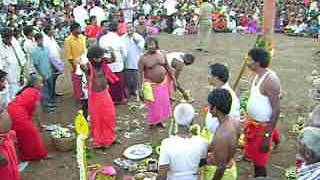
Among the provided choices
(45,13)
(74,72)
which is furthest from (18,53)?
(45,13)

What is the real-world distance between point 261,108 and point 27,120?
10.2 feet

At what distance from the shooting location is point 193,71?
1159 centimetres

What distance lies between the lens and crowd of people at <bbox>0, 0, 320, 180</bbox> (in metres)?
4.00

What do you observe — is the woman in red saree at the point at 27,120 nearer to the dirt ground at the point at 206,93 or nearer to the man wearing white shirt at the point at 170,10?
the dirt ground at the point at 206,93

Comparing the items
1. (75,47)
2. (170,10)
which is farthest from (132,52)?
(170,10)

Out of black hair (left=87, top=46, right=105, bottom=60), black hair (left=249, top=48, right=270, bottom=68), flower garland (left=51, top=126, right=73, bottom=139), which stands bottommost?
flower garland (left=51, top=126, right=73, bottom=139)

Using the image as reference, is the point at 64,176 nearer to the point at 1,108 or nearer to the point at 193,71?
the point at 1,108

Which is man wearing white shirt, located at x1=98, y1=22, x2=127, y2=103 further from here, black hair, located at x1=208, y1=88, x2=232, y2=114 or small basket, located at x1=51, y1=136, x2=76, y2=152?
black hair, located at x1=208, y1=88, x2=232, y2=114

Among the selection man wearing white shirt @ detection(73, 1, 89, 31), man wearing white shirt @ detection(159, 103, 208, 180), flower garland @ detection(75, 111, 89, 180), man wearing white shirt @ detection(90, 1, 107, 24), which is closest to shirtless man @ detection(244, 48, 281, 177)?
man wearing white shirt @ detection(159, 103, 208, 180)

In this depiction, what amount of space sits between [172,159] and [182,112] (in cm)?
38

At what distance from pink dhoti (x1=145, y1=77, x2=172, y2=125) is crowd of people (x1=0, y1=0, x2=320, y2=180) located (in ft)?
0.05

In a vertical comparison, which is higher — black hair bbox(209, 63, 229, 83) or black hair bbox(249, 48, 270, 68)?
black hair bbox(249, 48, 270, 68)

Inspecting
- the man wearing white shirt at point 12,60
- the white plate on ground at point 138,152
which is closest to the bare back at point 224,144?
the white plate on ground at point 138,152

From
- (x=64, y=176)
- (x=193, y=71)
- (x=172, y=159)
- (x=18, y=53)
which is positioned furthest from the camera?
(x=193, y=71)
